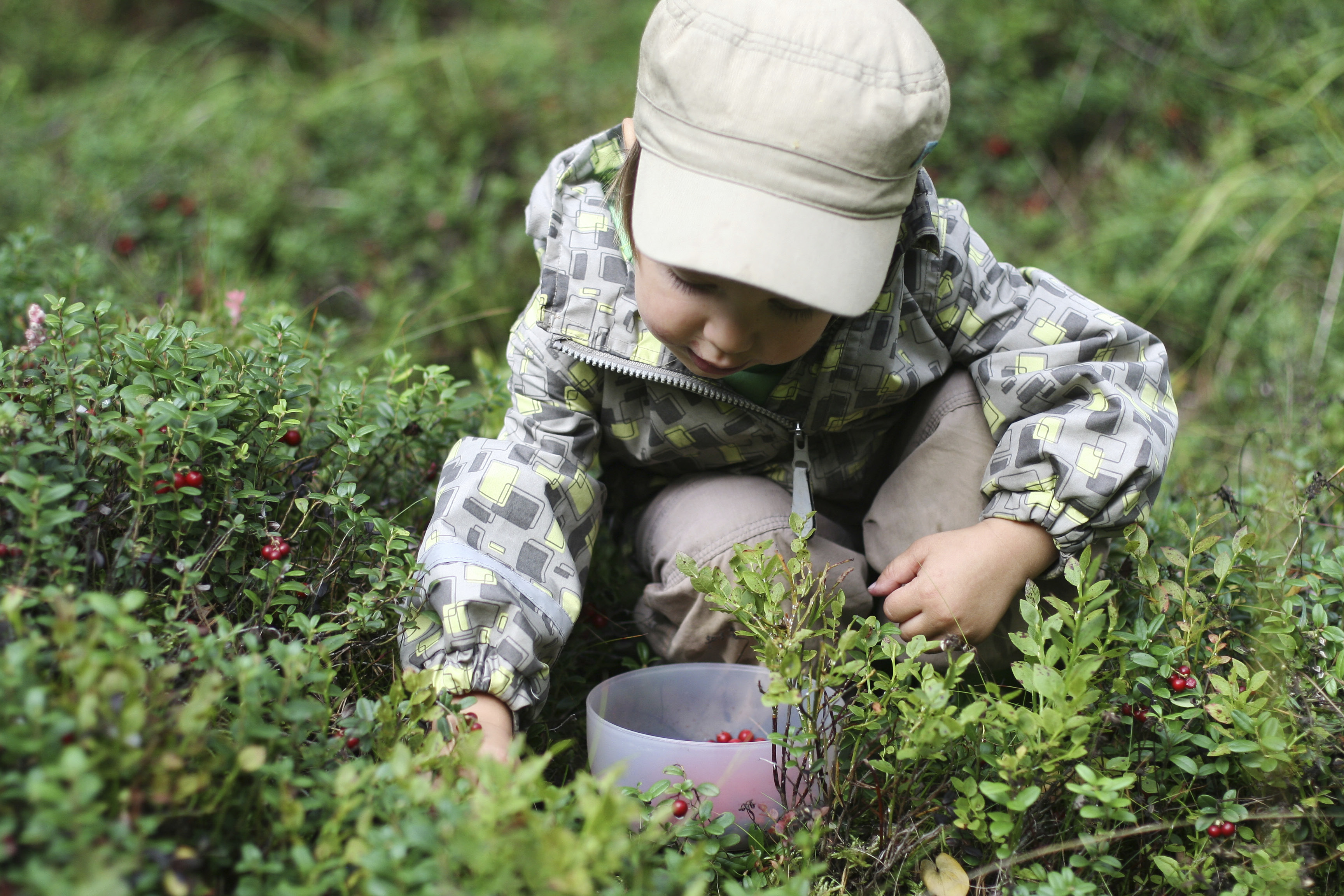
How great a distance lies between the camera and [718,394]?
1.83 meters

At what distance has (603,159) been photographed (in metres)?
1.90

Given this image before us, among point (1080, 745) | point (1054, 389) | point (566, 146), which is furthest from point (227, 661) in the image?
point (566, 146)

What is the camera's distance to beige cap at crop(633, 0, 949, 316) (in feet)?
4.58

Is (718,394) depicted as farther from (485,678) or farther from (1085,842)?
(1085,842)

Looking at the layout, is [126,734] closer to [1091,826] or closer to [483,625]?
[483,625]

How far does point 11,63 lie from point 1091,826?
5.11 metres

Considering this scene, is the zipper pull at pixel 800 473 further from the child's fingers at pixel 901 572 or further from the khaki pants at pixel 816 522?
the child's fingers at pixel 901 572

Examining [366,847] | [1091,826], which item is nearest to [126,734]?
[366,847]

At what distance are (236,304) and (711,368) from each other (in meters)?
1.23

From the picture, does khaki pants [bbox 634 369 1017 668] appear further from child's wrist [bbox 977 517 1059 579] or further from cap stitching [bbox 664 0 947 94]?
cap stitching [bbox 664 0 947 94]

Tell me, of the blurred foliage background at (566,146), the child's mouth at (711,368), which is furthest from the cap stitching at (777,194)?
the blurred foliage background at (566,146)

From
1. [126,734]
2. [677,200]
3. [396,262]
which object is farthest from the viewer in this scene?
[396,262]

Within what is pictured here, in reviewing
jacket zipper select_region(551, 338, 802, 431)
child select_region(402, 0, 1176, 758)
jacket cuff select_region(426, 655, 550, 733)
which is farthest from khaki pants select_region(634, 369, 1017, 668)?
jacket cuff select_region(426, 655, 550, 733)

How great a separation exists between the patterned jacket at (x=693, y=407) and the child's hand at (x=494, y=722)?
2 centimetres
